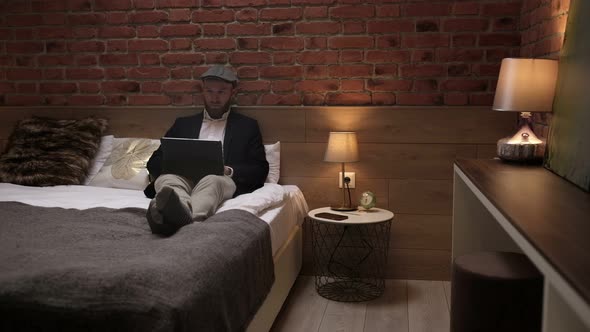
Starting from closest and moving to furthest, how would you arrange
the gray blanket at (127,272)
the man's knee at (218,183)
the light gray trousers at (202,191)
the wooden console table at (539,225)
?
the wooden console table at (539,225) < the gray blanket at (127,272) < the light gray trousers at (202,191) < the man's knee at (218,183)

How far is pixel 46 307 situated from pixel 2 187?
203cm

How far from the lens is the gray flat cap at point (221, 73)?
135 inches

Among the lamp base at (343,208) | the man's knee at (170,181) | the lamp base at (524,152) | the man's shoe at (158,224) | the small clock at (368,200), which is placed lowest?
the lamp base at (343,208)

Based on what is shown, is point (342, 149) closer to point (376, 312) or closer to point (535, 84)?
point (376, 312)

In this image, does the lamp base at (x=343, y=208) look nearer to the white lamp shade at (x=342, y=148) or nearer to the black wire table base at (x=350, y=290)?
the white lamp shade at (x=342, y=148)

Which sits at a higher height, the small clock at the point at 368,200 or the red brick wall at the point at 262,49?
the red brick wall at the point at 262,49

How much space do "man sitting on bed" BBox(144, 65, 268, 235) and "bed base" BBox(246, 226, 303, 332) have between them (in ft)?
1.29

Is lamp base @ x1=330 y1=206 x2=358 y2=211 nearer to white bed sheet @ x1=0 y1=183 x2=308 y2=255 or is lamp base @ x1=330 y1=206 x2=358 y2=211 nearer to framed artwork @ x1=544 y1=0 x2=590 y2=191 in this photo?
white bed sheet @ x1=0 y1=183 x2=308 y2=255

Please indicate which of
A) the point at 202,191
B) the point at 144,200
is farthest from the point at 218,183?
the point at 144,200

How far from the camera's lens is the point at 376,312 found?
3078 mm

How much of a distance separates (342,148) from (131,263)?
176 cm

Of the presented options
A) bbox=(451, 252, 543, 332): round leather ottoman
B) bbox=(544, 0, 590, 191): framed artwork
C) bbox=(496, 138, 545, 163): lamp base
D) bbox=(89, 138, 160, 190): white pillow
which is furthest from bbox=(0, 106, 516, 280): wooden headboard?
bbox=(451, 252, 543, 332): round leather ottoman

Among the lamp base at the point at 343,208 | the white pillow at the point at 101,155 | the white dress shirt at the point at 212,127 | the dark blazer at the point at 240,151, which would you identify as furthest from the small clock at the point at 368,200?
the white pillow at the point at 101,155

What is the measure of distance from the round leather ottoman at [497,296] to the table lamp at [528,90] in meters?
0.72
